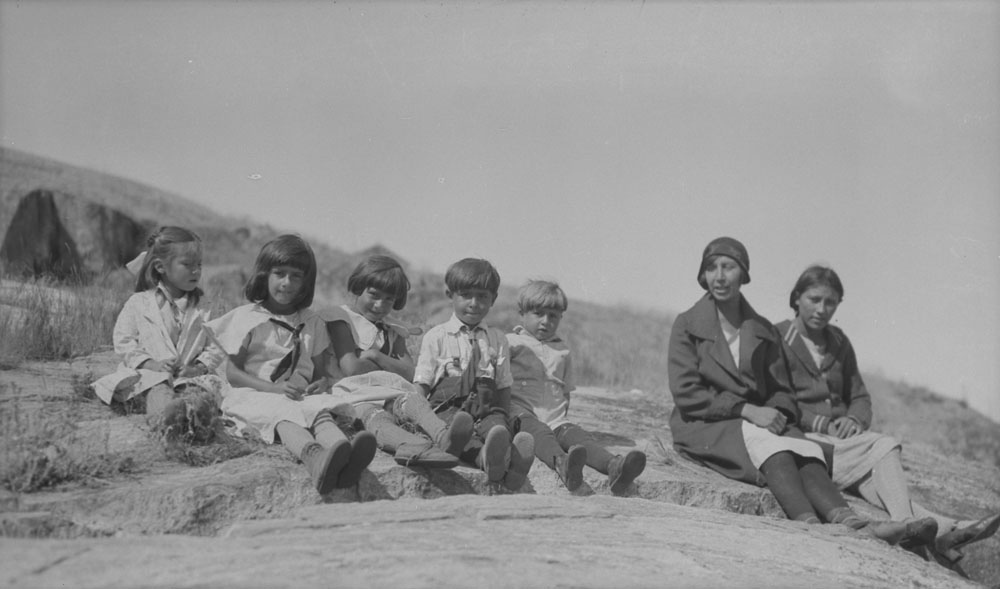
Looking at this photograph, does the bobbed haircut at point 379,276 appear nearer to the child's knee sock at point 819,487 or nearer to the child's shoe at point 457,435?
the child's shoe at point 457,435

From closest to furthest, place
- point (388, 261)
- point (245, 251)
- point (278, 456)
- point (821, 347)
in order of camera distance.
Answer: point (278, 456) < point (388, 261) < point (821, 347) < point (245, 251)

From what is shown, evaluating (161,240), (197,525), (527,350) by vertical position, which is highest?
(161,240)

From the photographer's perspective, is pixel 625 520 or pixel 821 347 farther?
pixel 821 347

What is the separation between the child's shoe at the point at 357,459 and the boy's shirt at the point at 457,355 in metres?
1.10

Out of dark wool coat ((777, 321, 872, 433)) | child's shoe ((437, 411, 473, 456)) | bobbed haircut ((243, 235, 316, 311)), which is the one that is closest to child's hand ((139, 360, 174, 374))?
bobbed haircut ((243, 235, 316, 311))

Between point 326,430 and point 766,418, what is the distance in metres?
3.00

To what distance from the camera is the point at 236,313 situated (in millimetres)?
5148

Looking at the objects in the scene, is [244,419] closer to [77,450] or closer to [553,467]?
[77,450]

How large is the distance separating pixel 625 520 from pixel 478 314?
171cm

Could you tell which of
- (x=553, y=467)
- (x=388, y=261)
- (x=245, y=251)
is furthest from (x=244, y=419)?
(x=245, y=251)

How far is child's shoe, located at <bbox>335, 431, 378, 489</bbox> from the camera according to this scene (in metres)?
4.16

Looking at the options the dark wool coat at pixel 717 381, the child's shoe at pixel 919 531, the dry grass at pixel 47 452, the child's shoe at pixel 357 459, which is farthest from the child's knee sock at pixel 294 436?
the child's shoe at pixel 919 531

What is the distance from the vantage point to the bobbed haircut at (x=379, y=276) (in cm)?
564

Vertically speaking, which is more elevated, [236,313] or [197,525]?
[236,313]
